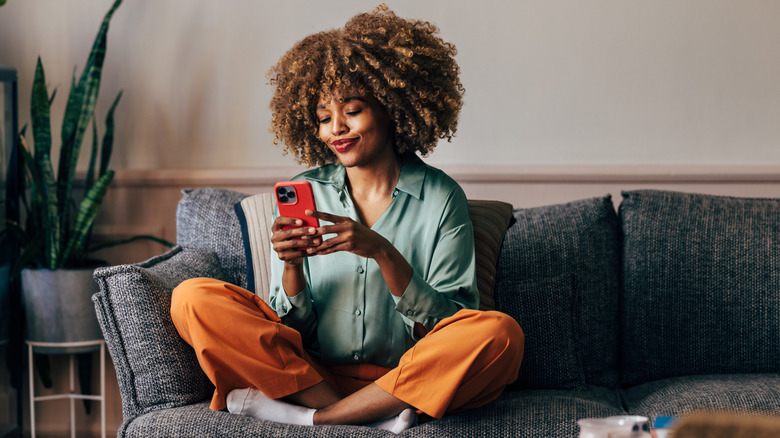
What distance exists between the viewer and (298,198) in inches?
56.6

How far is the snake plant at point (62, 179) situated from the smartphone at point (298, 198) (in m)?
1.04

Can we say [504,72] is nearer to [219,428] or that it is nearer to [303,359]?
[303,359]

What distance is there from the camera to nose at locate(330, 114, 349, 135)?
1.54 meters

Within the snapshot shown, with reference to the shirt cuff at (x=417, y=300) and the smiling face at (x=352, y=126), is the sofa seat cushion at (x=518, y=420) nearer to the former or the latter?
the shirt cuff at (x=417, y=300)

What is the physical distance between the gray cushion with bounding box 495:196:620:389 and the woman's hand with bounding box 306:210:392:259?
551 millimetres

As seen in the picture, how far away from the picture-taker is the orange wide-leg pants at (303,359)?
1.37 meters

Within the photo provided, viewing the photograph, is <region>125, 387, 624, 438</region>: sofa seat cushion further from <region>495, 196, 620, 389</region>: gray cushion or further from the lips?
the lips

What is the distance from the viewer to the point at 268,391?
1434mm

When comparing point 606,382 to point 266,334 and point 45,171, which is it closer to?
point 266,334

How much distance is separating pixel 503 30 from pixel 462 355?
1.31 metres

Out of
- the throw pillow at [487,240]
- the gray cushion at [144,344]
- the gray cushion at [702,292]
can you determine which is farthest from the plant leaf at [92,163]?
the gray cushion at [702,292]

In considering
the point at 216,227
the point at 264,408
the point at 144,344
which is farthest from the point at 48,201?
the point at 264,408

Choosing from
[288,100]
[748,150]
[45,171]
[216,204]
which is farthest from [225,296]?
[748,150]

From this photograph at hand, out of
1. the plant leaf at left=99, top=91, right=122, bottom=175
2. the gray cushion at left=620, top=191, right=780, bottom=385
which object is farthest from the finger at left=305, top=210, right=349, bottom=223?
the plant leaf at left=99, top=91, right=122, bottom=175
